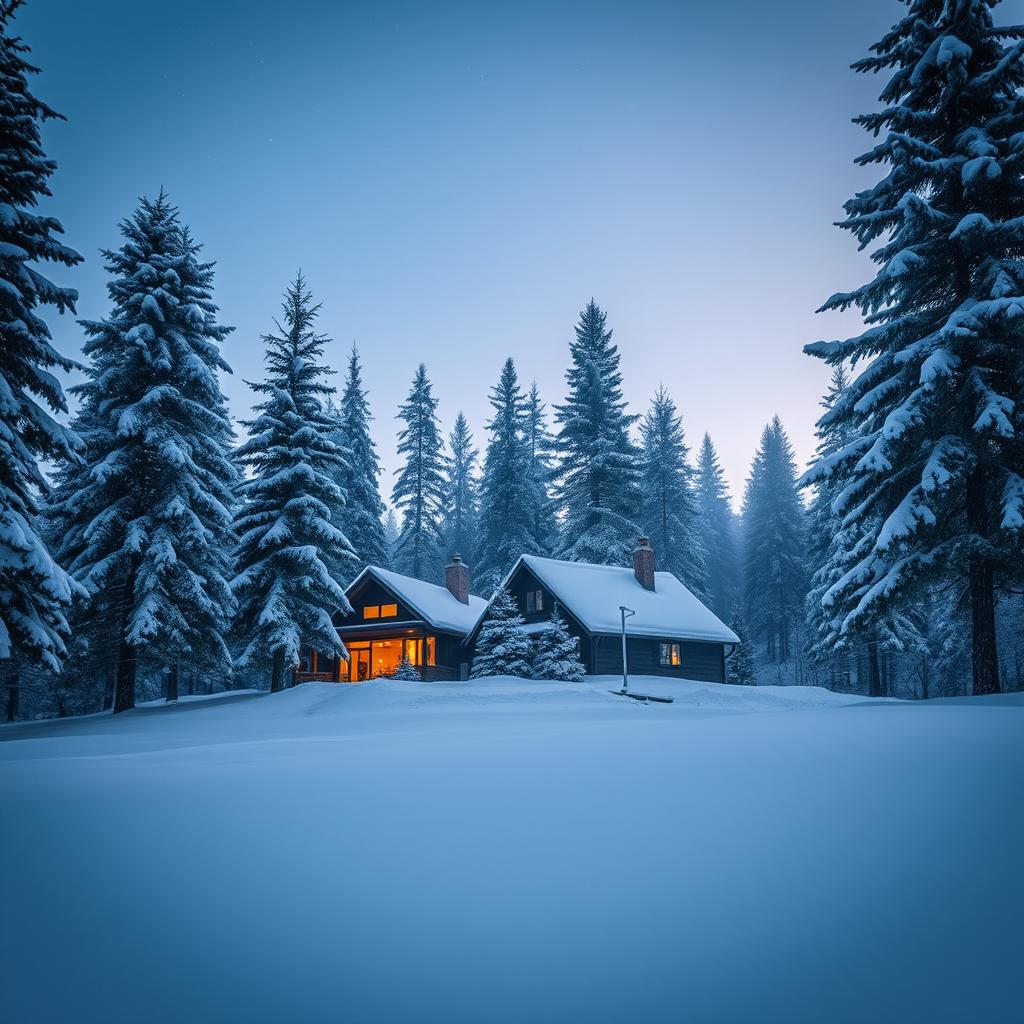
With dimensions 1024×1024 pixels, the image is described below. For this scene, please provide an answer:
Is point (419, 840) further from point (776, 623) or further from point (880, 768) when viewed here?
point (776, 623)

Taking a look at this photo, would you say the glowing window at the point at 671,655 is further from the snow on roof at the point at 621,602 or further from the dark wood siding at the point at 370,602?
the dark wood siding at the point at 370,602

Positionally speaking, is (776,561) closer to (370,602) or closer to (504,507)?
(504,507)

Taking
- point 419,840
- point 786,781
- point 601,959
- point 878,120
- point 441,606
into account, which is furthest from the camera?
point 441,606

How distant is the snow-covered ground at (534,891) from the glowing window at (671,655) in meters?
23.9

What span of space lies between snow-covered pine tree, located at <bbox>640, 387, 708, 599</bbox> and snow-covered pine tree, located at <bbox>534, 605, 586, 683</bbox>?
20.5 metres

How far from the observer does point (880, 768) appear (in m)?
4.27

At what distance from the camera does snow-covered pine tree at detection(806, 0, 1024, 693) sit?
11125 millimetres

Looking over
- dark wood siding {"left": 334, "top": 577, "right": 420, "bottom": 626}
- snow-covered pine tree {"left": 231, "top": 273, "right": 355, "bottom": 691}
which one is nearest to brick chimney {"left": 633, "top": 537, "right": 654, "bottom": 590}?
dark wood siding {"left": 334, "top": 577, "right": 420, "bottom": 626}

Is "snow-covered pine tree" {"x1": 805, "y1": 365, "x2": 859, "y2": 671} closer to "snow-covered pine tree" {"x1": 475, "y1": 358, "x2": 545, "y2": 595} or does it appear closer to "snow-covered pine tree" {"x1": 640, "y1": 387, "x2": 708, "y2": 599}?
"snow-covered pine tree" {"x1": 640, "y1": 387, "x2": 708, "y2": 599}

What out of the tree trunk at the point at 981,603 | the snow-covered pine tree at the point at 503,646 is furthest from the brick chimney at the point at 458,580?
the tree trunk at the point at 981,603

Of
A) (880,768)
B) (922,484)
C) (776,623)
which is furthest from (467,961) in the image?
(776,623)

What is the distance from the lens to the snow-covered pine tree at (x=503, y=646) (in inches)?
914

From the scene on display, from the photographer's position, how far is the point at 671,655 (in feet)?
93.7

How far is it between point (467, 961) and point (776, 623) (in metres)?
52.9
